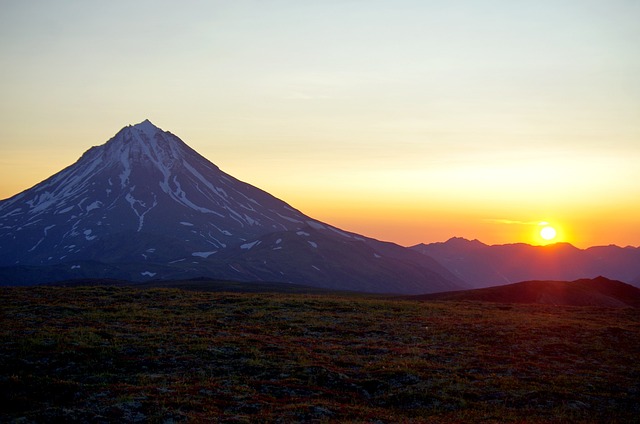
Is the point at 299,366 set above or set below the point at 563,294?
below

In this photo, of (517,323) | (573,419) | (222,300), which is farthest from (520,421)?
(222,300)

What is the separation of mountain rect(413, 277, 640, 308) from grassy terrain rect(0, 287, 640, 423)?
37469 millimetres

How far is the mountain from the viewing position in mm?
83625

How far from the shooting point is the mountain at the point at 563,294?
274ft

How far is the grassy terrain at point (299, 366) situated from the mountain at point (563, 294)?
123ft

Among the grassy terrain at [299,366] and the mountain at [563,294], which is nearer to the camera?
the grassy terrain at [299,366]

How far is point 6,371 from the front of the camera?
24.3 metres

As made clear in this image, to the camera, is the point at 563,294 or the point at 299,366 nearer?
the point at 299,366

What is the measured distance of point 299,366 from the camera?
89.9 feet

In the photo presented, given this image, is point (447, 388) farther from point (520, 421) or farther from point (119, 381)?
point (119, 381)

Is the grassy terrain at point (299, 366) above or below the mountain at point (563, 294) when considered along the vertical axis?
below

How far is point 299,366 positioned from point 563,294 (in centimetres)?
6950

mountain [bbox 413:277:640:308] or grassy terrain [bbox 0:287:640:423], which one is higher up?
mountain [bbox 413:277:640:308]

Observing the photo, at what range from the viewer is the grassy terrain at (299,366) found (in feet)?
69.5
